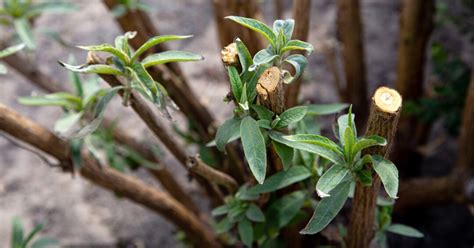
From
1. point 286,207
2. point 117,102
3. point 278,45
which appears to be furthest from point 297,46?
point 117,102

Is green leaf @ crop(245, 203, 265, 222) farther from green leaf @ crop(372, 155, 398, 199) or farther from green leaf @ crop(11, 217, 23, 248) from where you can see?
green leaf @ crop(11, 217, 23, 248)

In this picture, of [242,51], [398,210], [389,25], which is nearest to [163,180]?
[398,210]

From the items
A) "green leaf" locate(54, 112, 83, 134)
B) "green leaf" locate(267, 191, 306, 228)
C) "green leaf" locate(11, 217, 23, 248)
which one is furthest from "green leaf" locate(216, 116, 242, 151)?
"green leaf" locate(11, 217, 23, 248)

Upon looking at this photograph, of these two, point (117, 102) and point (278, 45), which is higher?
point (278, 45)

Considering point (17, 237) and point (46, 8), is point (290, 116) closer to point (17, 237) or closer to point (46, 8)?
point (17, 237)

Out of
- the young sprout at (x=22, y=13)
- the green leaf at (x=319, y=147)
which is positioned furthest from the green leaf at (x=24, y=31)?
the green leaf at (x=319, y=147)

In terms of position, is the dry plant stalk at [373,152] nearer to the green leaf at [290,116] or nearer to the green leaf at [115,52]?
the green leaf at [290,116]
